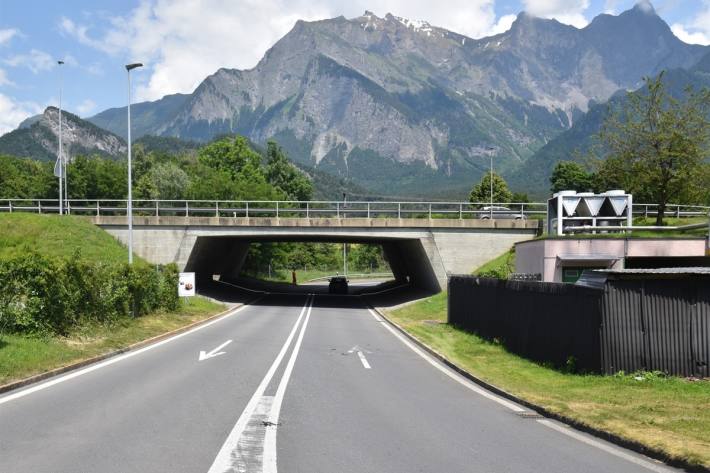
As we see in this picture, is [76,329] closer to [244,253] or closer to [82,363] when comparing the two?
[82,363]

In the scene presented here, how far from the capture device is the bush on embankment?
49.3 ft

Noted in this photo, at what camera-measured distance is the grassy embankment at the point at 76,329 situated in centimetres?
1338

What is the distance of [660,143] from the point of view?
37.8m

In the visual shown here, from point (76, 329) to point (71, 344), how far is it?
4.30 ft

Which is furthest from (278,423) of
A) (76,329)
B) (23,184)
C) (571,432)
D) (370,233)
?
(23,184)

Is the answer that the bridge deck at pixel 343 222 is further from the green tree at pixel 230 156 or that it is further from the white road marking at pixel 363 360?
the green tree at pixel 230 156

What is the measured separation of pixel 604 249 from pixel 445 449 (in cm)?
2003

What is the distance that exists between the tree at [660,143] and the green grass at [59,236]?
29.3 m

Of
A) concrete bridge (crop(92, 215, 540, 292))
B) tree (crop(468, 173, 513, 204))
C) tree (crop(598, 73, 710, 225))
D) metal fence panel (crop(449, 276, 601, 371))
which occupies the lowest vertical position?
metal fence panel (crop(449, 276, 601, 371))

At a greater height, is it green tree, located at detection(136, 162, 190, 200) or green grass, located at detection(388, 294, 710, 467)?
Answer: green tree, located at detection(136, 162, 190, 200)

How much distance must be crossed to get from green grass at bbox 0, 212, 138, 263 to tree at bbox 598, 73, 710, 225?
1153 inches

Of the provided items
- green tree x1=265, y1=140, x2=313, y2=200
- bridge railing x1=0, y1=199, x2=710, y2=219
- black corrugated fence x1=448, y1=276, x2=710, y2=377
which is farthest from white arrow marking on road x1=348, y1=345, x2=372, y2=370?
green tree x1=265, y1=140, x2=313, y2=200

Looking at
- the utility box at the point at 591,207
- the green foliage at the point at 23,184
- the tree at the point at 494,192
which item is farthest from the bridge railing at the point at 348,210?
the tree at the point at 494,192

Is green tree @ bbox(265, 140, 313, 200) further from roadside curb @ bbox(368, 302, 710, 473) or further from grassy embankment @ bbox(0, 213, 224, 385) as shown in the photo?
roadside curb @ bbox(368, 302, 710, 473)
